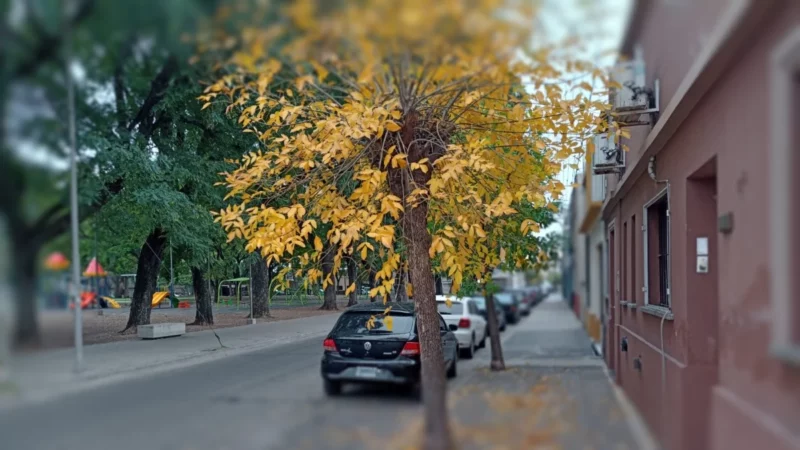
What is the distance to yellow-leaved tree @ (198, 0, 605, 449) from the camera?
5438 millimetres

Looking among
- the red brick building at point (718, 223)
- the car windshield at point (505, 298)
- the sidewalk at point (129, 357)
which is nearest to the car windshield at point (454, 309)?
the sidewalk at point (129, 357)

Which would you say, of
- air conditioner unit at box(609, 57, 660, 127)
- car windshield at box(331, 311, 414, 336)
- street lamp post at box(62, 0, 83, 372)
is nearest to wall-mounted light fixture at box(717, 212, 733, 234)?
air conditioner unit at box(609, 57, 660, 127)

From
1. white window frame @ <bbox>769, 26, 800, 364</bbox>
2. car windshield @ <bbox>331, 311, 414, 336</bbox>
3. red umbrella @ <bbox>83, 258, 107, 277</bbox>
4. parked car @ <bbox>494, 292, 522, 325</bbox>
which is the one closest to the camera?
white window frame @ <bbox>769, 26, 800, 364</bbox>

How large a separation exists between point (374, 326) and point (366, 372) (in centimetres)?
91

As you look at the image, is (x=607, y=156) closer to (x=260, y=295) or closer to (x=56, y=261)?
(x=56, y=261)

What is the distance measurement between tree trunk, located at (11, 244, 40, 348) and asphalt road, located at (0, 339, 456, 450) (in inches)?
21.1

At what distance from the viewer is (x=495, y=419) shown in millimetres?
6059

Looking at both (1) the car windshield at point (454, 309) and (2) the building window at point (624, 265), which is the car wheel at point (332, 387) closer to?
(2) the building window at point (624, 265)

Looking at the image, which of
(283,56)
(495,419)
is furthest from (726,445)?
(283,56)

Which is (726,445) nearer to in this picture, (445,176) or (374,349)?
(445,176)

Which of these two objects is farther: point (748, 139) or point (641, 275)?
point (641, 275)

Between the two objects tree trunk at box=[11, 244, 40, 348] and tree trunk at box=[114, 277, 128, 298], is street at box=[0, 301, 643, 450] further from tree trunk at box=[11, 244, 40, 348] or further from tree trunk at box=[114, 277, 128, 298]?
tree trunk at box=[114, 277, 128, 298]

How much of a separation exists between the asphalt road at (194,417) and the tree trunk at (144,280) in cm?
1296

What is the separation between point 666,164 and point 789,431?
5123 mm
